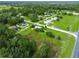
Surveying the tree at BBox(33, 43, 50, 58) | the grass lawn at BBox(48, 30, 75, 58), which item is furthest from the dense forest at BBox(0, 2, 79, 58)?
the grass lawn at BBox(48, 30, 75, 58)

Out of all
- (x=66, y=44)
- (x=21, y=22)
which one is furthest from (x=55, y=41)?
(x=21, y=22)

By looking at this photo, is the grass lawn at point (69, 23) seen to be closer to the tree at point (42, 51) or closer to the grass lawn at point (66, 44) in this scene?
the grass lawn at point (66, 44)

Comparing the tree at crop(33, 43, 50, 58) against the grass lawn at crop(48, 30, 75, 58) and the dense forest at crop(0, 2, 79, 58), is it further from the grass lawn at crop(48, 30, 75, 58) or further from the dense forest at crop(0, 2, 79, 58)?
the grass lawn at crop(48, 30, 75, 58)

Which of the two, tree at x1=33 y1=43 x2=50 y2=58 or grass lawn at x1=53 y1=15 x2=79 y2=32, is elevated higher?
grass lawn at x1=53 y1=15 x2=79 y2=32

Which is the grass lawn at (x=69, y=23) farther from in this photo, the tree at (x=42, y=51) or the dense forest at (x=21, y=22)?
the tree at (x=42, y=51)

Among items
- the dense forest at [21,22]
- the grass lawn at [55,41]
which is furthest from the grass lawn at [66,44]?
the dense forest at [21,22]

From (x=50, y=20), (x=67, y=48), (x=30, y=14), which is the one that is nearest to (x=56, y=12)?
(x=50, y=20)

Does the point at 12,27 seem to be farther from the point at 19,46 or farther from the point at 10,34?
the point at 19,46

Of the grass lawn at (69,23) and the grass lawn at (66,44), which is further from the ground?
the grass lawn at (69,23)
